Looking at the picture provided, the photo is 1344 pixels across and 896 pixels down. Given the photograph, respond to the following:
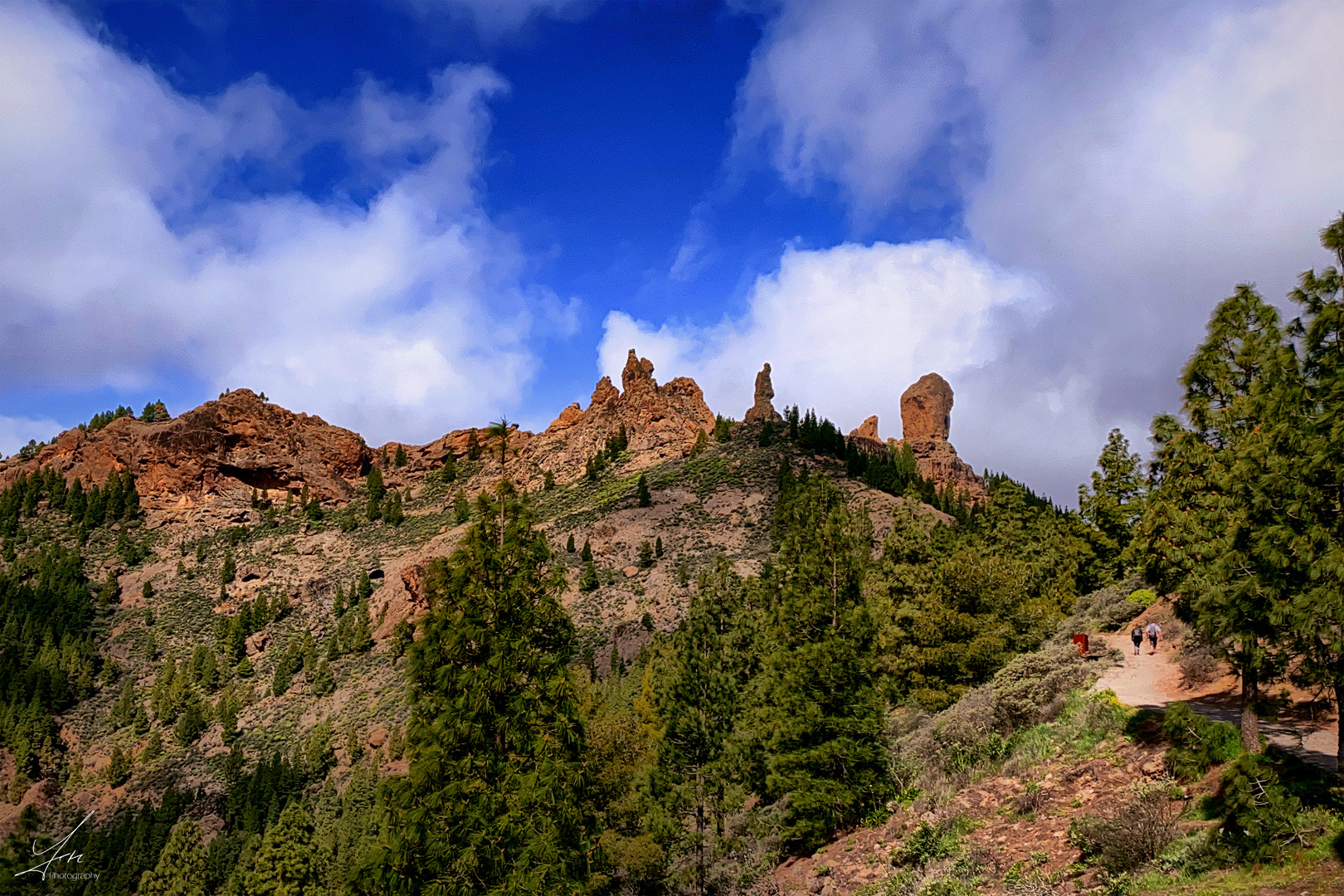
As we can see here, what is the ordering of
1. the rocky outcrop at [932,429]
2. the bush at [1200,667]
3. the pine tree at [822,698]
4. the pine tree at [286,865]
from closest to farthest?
1. the bush at [1200,667]
2. the pine tree at [822,698]
3. the pine tree at [286,865]
4. the rocky outcrop at [932,429]

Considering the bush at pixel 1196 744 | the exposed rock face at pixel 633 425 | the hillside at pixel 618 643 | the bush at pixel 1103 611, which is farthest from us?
the exposed rock face at pixel 633 425

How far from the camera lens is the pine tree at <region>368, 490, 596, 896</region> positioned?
11.9m

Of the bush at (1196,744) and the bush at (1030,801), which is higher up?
the bush at (1196,744)

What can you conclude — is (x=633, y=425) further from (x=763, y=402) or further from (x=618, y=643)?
(x=618, y=643)

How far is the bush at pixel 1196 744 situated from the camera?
11.6 meters

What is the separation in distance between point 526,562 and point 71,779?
309 ft

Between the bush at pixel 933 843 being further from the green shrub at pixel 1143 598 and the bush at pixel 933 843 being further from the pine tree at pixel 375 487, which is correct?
the pine tree at pixel 375 487

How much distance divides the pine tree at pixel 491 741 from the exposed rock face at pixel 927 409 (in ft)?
621

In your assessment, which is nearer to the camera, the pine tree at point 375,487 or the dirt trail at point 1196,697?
the dirt trail at point 1196,697

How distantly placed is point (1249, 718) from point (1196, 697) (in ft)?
23.3

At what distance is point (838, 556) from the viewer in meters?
23.0

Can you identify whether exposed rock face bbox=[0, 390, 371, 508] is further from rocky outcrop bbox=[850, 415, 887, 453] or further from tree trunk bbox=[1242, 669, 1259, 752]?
tree trunk bbox=[1242, 669, 1259, 752]

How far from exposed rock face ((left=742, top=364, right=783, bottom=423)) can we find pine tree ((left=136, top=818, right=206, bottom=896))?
326 ft

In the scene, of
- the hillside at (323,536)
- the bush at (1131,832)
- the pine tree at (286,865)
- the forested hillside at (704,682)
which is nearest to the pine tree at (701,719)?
the forested hillside at (704,682)
